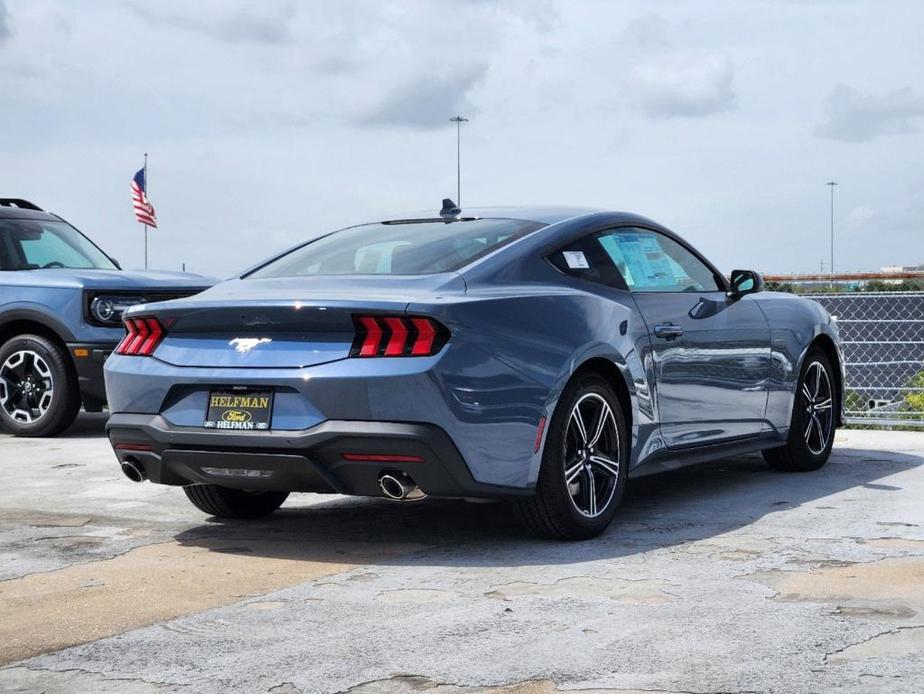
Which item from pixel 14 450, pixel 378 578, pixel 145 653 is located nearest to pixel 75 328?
pixel 14 450

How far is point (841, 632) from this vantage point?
461 centimetres

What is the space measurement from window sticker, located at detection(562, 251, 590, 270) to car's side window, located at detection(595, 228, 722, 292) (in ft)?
0.78

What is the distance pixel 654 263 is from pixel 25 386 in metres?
6.10

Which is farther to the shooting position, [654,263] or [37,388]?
[37,388]

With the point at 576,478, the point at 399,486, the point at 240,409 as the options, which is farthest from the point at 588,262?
the point at 240,409

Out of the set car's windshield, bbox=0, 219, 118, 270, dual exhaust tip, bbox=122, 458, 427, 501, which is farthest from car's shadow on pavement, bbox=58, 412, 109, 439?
dual exhaust tip, bbox=122, 458, 427, 501

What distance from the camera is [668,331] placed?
23.1ft

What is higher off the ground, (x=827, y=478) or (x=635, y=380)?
(x=635, y=380)

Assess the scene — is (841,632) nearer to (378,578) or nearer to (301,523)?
(378,578)

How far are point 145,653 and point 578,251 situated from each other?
3018 millimetres

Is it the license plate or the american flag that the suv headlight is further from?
the american flag

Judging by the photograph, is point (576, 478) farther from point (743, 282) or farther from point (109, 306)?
point (109, 306)

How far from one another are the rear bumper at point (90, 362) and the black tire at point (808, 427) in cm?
519

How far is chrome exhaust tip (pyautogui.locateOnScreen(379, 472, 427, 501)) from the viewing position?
5707mm
